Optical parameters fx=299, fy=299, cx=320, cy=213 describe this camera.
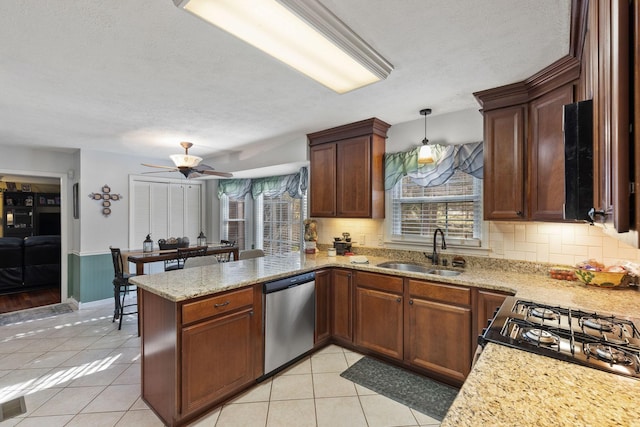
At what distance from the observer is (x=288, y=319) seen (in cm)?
260

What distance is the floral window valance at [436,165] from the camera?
9.23 ft

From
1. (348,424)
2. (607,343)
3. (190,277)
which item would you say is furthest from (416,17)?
(348,424)

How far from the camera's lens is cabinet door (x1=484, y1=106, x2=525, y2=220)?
2.34 meters

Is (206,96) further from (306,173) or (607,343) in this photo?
(607,343)

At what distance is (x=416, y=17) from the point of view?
1561mm

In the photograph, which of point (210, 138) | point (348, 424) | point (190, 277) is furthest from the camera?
point (210, 138)

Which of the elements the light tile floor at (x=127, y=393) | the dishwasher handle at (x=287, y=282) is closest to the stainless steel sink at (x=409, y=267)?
the dishwasher handle at (x=287, y=282)

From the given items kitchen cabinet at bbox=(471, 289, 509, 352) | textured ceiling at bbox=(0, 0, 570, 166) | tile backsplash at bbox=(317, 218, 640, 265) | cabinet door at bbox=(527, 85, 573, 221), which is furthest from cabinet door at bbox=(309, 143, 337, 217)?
cabinet door at bbox=(527, 85, 573, 221)

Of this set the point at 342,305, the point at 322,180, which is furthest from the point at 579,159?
the point at 322,180

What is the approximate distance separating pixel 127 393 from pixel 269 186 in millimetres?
3573

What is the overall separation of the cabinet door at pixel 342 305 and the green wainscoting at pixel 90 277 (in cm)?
387

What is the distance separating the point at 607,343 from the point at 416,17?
1.69 metres

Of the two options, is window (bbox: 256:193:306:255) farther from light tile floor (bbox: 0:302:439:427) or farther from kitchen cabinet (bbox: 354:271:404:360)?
light tile floor (bbox: 0:302:439:427)

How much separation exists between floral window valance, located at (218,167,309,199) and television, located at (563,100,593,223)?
11.6 ft
